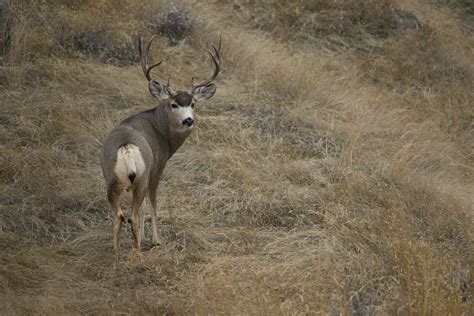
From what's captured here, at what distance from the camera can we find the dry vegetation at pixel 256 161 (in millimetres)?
5680

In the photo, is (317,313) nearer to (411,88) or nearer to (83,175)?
(83,175)

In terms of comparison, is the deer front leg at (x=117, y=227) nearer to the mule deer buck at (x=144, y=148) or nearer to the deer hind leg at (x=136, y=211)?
the mule deer buck at (x=144, y=148)

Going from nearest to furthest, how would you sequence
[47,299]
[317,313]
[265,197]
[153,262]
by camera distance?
[317,313], [47,299], [153,262], [265,197]

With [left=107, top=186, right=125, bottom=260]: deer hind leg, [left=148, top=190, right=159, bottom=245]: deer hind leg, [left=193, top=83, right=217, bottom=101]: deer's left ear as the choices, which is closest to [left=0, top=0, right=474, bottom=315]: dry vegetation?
[left=148, top=190, right=159, bottom=245]: deer hind leg

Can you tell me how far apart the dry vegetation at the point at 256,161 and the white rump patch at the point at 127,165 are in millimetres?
723

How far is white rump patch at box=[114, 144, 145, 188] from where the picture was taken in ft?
19.2

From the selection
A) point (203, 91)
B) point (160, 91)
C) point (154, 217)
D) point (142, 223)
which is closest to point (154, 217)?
point (154, 217)

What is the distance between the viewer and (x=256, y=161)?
8102 mm

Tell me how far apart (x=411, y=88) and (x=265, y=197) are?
160 inches

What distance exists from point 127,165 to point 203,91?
164 cm

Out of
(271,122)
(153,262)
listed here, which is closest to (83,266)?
(153,262)

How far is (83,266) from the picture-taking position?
624 cm

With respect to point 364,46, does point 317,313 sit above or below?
above

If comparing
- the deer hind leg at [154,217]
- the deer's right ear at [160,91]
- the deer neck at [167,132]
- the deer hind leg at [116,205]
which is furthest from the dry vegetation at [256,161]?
the deer's right ear at [160,91]
